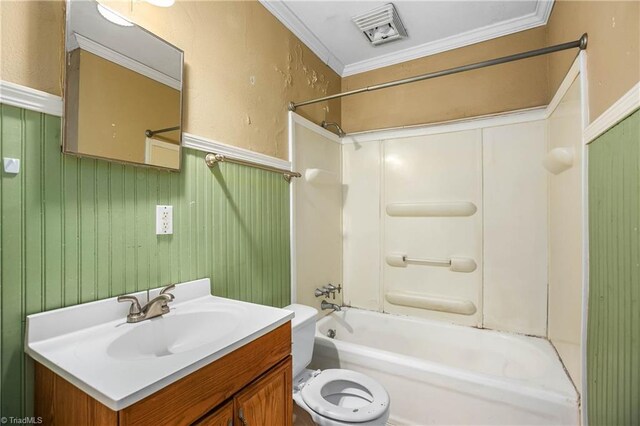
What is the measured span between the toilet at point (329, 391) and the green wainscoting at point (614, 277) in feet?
2.67

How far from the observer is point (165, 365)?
72cm

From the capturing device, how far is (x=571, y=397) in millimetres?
1309

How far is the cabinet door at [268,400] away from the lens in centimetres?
91

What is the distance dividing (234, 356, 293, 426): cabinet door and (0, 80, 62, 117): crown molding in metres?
1.04

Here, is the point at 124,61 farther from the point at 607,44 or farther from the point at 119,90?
the point at 607,44

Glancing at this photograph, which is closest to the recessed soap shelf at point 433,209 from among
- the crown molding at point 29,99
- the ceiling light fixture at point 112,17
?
the ceiling light fixture at point 112,17

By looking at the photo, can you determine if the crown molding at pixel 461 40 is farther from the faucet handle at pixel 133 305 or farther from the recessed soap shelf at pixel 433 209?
the faucet handle at pixel 133 305

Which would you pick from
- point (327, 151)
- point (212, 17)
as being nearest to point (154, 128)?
point (212, 17)

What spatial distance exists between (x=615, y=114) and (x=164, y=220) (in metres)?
1.68

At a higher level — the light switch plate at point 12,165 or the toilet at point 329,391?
the light switch plate at point 12,165

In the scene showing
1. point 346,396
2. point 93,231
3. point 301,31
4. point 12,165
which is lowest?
point 346,396

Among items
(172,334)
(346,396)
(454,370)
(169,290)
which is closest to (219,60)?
(169,290)

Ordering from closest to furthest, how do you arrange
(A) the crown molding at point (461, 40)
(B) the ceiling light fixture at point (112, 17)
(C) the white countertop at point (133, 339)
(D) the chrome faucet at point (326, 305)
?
(C) the white countertop at point (133, 339), (B) the ceiling light fixture at point (112, 17), (A) the crown molding at point (461, 40), (D) the chrome faucet at point (326, 305)

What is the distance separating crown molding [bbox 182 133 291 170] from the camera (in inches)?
52.0
